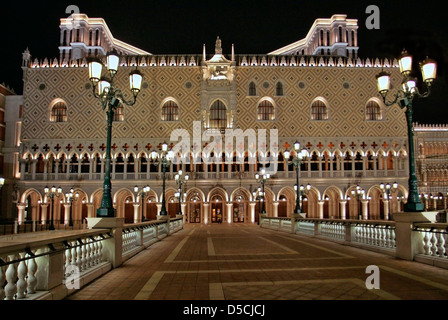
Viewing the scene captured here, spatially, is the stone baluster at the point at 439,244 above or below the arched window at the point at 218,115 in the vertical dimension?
below

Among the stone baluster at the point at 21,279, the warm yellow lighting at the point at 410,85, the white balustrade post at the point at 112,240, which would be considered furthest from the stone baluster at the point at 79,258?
the warm yellow lighting at the point at 410,85

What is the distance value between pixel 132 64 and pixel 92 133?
8.35m

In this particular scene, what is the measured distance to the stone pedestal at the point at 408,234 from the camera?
9.33 meters

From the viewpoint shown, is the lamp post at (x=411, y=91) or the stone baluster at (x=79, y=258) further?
the lamp post at (x=411, y=91)

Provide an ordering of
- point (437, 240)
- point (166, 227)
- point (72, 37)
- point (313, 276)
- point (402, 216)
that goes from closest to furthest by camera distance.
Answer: point (313, 276)
point (437, 240)
point (402, 216)
point (166, 227)
point (72, 37)

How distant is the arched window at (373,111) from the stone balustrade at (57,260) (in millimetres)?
39166

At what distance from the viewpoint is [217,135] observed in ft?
141

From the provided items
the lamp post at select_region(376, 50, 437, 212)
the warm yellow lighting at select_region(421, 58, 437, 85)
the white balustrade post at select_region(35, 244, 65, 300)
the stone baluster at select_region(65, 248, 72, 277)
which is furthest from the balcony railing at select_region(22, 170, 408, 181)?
the white balustrade post at select_region(35, 244, 65, 300)

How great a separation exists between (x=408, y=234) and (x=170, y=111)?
120 ft

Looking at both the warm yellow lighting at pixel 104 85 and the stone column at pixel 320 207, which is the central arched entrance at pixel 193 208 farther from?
the warm yellow lighting at pixel 104 85

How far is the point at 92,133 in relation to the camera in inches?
1704

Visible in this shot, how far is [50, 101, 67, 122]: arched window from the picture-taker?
43906mm
